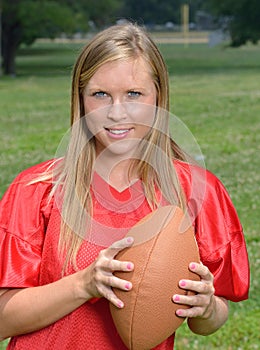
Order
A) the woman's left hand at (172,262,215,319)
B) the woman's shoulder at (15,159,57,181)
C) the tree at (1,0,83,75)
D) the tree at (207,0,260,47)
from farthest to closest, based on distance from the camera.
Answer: the tree at (207,0,260,47), the tree at (1,0,83,75), the woman's shoulder at (15,159,57,181), the woman's left hand at (172,262,215,319)

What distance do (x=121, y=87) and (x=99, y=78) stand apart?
0.07 m

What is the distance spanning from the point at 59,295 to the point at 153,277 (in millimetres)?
259

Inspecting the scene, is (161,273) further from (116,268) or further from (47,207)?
(47,207)

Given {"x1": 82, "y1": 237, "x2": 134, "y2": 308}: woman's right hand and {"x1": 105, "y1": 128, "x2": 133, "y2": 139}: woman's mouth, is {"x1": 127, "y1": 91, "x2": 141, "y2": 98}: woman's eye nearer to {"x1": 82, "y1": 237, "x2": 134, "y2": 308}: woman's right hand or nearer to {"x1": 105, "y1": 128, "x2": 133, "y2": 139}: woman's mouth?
{"x1": 105, "y1": 128, "x2": 133, "y2": 139}: woman's mouth

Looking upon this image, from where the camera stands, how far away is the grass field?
17.7 ft

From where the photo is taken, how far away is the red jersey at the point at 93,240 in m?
2.58

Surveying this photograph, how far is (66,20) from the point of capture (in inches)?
1420

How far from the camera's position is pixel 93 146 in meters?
2.70

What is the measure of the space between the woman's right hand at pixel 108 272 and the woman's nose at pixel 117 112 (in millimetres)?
349

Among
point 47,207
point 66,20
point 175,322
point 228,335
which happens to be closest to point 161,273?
point 175,322

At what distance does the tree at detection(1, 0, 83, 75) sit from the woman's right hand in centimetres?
3397

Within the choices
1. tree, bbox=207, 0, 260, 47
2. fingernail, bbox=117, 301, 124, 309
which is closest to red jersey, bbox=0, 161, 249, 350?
fingernail, bbox=117, 301, 124, 309

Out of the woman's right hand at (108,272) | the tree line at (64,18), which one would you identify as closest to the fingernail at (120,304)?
the woman's right hand at (108,272)

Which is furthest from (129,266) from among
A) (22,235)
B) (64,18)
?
(64,18)
